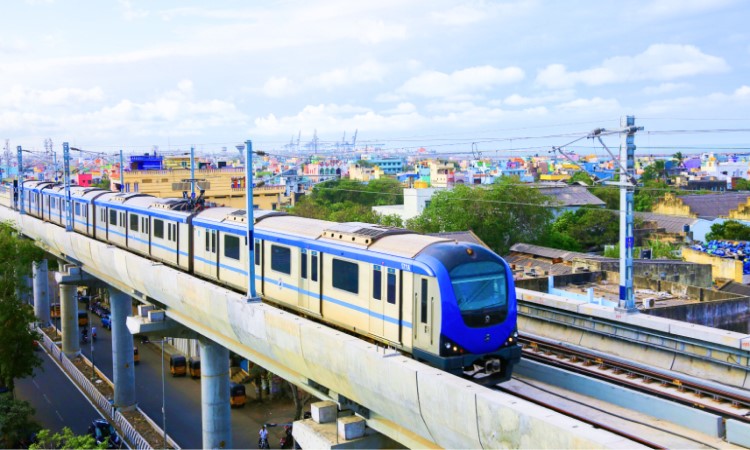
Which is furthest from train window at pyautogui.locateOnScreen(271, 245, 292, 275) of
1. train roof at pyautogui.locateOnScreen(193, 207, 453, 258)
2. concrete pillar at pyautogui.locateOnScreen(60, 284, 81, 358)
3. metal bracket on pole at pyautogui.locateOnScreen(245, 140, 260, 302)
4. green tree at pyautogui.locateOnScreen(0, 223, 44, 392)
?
concrete pillar at pyautogui.locateOnScreen(60, 284, 81, 358)

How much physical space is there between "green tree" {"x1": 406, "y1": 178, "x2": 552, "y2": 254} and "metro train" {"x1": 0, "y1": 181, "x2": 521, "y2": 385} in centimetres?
3754

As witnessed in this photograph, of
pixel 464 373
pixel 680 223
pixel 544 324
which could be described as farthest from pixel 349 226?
pixel 680 223

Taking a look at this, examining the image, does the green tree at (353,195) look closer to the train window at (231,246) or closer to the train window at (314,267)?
the train window at (231,246)

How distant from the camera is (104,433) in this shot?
1185 inches

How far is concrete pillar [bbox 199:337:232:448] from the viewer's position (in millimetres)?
24969

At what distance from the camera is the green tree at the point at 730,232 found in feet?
203

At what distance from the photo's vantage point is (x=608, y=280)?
34.7 meters

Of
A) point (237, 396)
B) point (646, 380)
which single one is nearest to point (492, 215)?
point (237, 396)

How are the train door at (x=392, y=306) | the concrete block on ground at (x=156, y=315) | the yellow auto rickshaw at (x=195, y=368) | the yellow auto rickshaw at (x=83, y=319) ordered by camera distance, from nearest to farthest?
the train door at (x=392, y=306) < the concrete block on ground at (x=156, y=315) < the yellow auto rickshaw at (x=195, y=368) < the yellow auto rickshaw at (x=83, y=319)

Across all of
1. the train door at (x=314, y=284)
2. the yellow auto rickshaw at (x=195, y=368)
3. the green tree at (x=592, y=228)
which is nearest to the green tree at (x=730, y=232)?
the green tree at (x=592, y=228)

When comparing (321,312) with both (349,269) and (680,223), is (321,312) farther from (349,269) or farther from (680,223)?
(680,223)

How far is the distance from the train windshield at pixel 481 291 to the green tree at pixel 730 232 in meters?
55.3

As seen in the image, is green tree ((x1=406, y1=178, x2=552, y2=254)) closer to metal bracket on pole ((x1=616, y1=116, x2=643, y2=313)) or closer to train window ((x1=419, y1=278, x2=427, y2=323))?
metal bracket on pole ((x1=616, y1=116, x2=643, y2=313))

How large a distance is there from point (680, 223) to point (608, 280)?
45.3 m
